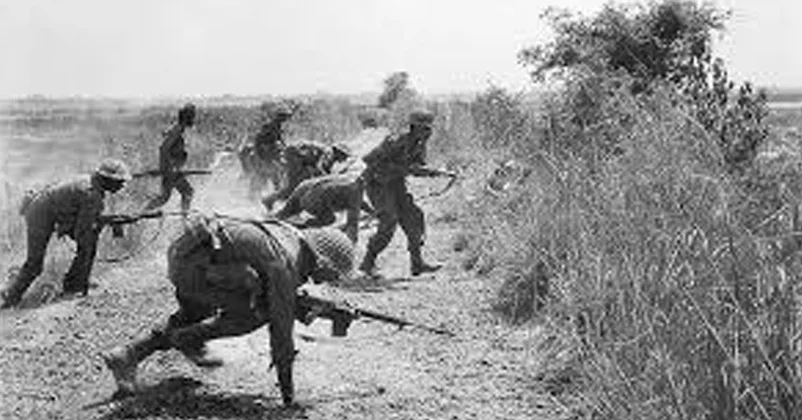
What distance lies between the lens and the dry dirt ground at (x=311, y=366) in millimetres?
7809

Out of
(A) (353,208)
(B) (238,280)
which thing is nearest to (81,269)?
(A) (353,208)

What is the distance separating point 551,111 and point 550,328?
16.7ft

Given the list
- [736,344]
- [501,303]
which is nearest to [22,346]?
[501,303]

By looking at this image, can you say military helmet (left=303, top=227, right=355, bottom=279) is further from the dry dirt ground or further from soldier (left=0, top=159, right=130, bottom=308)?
soldier (left=0, top=159, right=130, bottom=308)

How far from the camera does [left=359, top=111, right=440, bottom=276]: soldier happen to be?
515 inches

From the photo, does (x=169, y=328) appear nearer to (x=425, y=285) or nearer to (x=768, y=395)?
(x=768, y=395)

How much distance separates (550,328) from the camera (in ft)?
29.7

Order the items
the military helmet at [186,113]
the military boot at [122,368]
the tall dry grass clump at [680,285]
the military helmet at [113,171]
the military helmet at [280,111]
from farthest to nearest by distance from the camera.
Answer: the military helmet at [280,111] < the military helmet at [186,113] < the military helmet at [113,171] < the military boot at [122,368] < the tall dry grass clump at [680,285]

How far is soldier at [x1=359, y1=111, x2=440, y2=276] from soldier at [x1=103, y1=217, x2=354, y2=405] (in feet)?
17.1

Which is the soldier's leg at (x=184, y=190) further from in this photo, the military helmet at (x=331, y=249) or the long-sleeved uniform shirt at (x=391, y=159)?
the military helmet at (x=331, y=249)

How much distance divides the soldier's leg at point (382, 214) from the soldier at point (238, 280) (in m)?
5.25

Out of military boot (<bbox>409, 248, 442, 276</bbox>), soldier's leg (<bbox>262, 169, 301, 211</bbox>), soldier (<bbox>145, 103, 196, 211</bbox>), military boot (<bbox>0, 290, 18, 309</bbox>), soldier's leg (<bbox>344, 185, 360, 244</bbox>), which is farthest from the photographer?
soldier (<bbox>145, 103, 196, 211</bbox>)

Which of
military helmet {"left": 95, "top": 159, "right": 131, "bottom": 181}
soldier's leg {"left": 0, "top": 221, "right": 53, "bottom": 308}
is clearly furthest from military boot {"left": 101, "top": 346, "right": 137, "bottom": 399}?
soldier's leg {"left": 0, "top": 221, "right": 53, "bottom": 308}

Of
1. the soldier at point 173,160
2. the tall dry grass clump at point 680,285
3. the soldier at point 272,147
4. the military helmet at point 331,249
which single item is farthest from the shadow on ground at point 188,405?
the soldier at point 272,147
